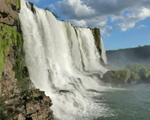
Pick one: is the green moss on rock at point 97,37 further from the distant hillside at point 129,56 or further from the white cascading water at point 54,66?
the distant hillside at point 129,56

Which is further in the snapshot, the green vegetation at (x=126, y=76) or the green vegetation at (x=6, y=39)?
the green vegetation at (x=126, y=76)

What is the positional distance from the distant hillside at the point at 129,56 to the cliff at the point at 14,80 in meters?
31.9

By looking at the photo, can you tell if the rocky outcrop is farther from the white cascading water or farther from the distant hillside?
the distant hillside

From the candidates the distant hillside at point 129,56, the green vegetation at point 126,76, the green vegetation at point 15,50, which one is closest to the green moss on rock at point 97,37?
the green vegetation at point 126,76

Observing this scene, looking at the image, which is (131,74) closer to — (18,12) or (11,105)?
(18,12)

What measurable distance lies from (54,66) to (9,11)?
19.5 feet

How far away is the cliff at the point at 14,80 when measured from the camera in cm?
711

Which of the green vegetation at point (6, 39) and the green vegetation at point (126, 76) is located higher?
the green vegetation at point (6, 39)

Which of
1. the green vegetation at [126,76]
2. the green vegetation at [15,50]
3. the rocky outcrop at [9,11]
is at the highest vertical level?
the rocky outcrop at [9,11]

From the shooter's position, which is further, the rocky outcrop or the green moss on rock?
the green moss on rock

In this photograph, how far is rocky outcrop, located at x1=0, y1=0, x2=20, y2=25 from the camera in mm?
9461

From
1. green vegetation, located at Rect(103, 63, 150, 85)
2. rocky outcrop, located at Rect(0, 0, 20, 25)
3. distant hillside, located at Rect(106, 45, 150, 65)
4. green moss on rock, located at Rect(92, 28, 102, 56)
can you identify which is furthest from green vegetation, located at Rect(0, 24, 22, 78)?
distant hillside, located at Rect(106, 45, 150, 65)

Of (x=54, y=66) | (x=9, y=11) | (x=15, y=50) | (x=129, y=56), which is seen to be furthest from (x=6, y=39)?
(x=129, y=56)

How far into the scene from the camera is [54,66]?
14.3 meters
